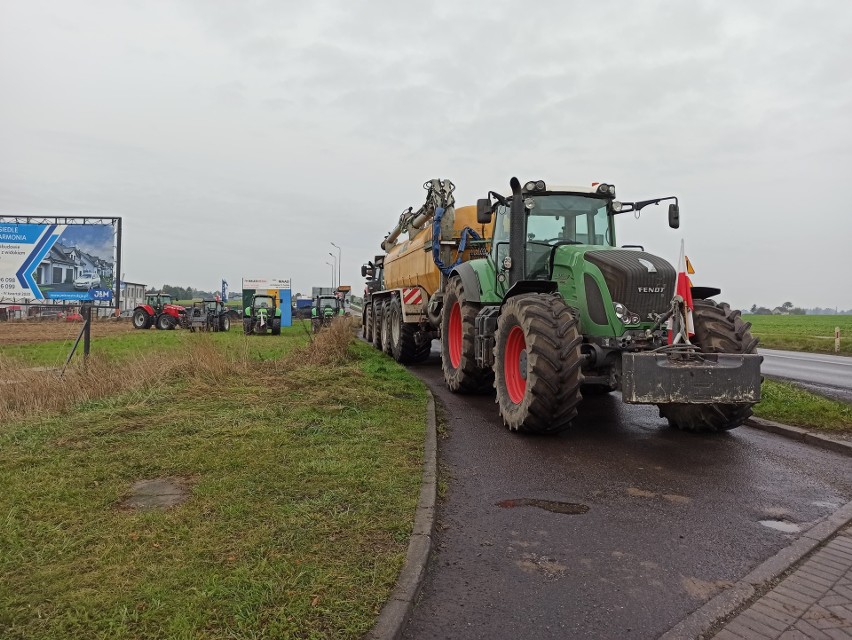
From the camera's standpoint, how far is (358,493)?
14.0 ft

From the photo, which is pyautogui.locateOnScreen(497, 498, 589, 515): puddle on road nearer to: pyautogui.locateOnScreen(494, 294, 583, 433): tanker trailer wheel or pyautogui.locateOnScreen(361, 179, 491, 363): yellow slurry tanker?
pyautogui.locateOnScreen(494, 294, 583, 433): tanker trailer wheel

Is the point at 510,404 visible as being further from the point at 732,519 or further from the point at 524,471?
the point at 732,519

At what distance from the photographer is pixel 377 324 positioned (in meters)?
18.1

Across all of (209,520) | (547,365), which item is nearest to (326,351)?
(547,365)

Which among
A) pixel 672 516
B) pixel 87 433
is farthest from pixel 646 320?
pixel 87 433

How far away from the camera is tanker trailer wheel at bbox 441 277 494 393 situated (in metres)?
8.90

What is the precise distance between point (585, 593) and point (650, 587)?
1.23 ft

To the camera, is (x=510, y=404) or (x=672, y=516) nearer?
(x=672, y=516)

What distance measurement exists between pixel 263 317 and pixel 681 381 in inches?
992

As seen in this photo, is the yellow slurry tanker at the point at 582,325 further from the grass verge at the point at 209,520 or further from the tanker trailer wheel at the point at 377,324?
the tanker trailer wheel at the point at 377,324

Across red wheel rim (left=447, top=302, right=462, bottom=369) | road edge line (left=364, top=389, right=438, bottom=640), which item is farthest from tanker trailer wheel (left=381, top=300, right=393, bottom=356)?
road edge line (left=364, top=389, right=438, bottom=640)

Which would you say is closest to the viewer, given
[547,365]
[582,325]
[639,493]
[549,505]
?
[549,505]

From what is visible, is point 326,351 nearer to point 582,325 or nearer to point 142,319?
point 582,325

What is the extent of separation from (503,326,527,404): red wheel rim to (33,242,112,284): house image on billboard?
456 inches
